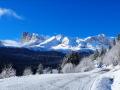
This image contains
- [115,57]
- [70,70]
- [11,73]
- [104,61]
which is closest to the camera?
[11,73]

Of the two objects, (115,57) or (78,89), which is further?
(115,57)

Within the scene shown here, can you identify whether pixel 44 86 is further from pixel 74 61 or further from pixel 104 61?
pixel 104 61

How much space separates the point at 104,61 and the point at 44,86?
145666 mm

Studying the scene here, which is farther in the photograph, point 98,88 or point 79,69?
point 79,69

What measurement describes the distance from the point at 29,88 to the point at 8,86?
247 cm

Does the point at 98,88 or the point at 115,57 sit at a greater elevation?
the point at 115,57

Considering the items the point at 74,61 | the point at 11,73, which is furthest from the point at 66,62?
the point at 11,73

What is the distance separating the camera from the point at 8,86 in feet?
121

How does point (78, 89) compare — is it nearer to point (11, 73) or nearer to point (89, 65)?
point (11, 73)

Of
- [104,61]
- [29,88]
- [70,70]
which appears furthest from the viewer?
[104,61]

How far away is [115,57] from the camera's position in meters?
158

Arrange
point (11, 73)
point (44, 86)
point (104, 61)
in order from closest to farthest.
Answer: point (44, 86), point (11, 73), point (104, 61)

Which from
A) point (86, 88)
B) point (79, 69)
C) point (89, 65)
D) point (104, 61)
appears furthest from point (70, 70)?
point (86, 88)

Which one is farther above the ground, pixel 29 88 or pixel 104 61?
pixel 104 61
